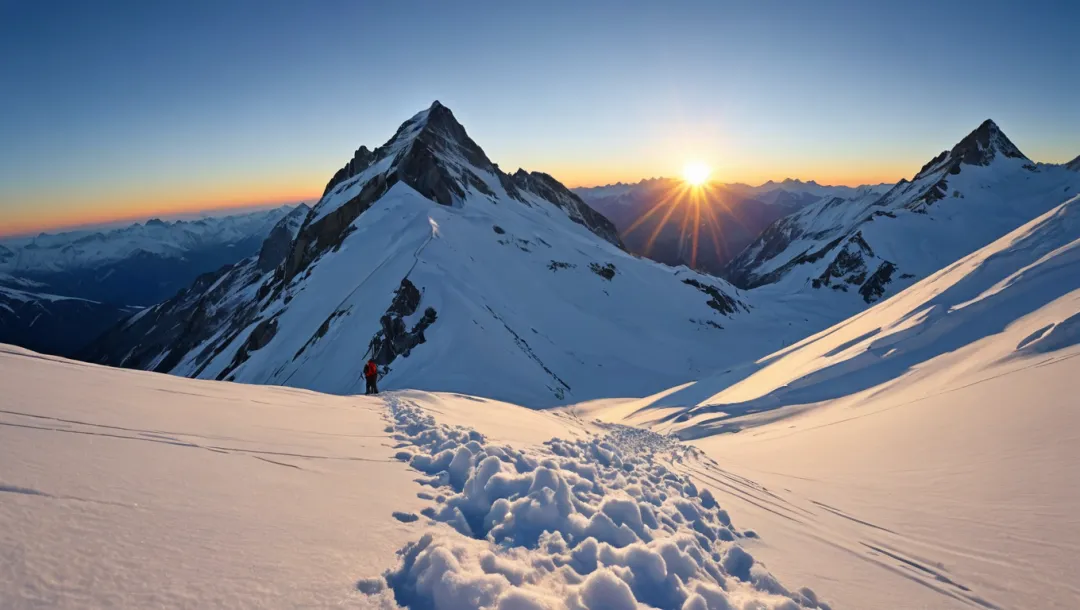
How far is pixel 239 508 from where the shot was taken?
421cm

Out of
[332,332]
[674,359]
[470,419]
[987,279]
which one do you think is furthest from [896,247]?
[470,419]

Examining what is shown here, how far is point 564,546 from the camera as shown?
4695 mm

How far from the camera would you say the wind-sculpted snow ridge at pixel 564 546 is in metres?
3.67

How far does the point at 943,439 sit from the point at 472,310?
1208 inches

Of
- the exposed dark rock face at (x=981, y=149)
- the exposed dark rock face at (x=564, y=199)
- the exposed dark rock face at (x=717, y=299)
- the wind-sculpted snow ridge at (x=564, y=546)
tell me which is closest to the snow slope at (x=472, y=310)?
the exposed dark rock face at (x=717, y=299)

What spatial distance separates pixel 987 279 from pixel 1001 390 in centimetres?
1163

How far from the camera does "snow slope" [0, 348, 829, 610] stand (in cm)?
312

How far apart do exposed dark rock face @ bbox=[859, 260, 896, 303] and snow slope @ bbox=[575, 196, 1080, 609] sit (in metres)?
98.2

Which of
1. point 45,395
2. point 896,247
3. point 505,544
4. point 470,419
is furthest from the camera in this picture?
point 896,247

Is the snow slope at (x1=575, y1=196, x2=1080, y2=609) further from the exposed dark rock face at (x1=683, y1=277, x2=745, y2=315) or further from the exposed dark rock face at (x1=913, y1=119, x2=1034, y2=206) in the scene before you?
the exposed dark rock face at (x1=913, y1=119, x2=1034, y2=206)

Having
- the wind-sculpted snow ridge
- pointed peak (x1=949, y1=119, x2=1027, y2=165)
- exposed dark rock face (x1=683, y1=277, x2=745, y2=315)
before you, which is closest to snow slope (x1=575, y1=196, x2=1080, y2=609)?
the wind-sculpted snow ridge

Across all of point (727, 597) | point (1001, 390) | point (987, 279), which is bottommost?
point (727, 597)

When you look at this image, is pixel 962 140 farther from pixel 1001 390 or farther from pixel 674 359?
pixel 1001 390

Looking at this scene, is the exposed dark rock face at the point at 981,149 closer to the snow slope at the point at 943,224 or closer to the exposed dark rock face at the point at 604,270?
the snow slope at the point at 943,224
